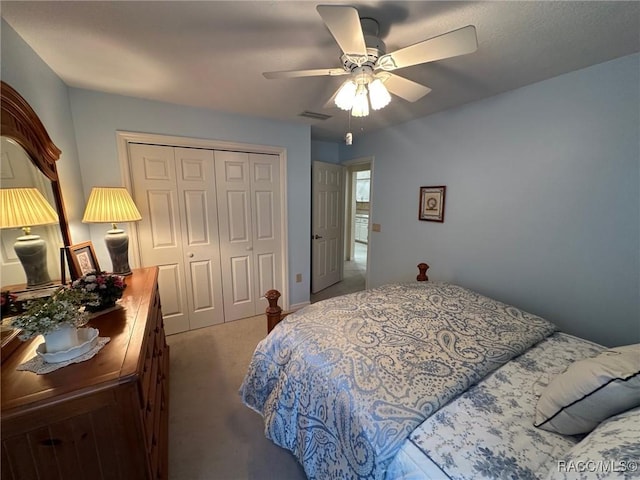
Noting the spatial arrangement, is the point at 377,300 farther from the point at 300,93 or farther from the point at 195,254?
the point at 195,254

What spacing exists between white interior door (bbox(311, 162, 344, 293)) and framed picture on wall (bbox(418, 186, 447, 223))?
55.0 inches

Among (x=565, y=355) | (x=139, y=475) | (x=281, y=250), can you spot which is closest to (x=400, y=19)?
(x=565, y=355)

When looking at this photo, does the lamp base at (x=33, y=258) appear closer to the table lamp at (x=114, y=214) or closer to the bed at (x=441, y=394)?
the table lamp at (x=114, y=214)

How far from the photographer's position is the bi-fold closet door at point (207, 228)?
7.99 feet

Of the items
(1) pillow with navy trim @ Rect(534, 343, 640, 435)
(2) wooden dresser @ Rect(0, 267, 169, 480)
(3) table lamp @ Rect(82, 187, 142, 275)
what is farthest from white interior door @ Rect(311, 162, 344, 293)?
(1) pillow with navy trim @ Rect(534, 343, 640, 435)

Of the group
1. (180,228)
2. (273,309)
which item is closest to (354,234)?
(180,228)

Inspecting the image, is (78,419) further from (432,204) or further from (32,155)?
(432,204)

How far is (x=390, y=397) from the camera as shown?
965mm

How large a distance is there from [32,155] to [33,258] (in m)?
0.52

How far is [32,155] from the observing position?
1.25 metres

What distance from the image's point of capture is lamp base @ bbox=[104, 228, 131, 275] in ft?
6.10

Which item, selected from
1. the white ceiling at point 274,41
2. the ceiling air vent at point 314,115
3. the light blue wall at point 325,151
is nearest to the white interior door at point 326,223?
the light blue wall at point 325,151

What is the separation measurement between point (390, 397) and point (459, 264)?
1.96m

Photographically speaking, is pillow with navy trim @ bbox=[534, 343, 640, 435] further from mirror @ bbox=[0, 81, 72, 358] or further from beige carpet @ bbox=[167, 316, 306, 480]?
mirror @ bbox=[0, 81, 72, 358]
